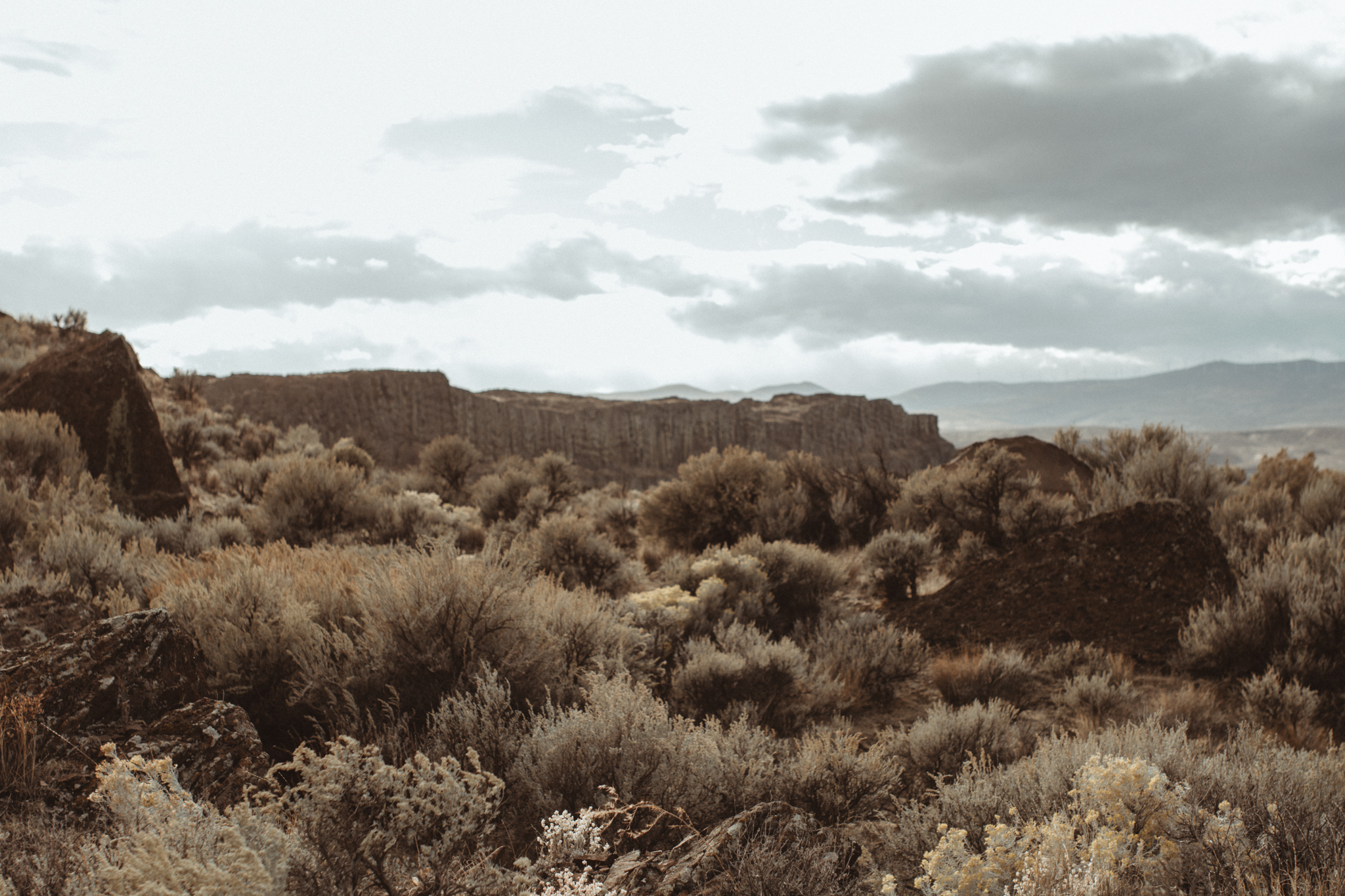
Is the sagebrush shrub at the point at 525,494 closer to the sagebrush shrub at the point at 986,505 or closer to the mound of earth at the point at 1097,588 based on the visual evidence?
the sagebrush shrub at the point at 986,505

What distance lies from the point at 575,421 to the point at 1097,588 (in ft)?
226

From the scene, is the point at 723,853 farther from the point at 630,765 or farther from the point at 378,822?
the point at 378,822

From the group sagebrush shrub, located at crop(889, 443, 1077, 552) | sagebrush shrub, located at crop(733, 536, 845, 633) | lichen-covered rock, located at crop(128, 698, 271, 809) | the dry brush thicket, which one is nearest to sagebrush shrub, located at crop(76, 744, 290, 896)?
the dry brush thicket

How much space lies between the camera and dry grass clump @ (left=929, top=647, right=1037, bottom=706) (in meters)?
5.12

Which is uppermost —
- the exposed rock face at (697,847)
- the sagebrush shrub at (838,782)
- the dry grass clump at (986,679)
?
the exposed rock face at (697,847)

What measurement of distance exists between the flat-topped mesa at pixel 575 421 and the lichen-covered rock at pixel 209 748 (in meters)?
45.8

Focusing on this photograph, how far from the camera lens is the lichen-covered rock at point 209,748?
2.53m

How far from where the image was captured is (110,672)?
3.04 meters

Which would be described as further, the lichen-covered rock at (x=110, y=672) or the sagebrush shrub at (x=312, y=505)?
the sagebrush shrub at (x=312, y=505)

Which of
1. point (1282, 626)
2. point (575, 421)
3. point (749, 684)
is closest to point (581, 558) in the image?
point (749, 684)

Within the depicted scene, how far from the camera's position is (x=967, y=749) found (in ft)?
12.5

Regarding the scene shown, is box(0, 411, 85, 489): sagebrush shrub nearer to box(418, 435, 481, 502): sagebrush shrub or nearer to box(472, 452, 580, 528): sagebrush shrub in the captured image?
box(472, 452, 580, 528): sagebrush shrub

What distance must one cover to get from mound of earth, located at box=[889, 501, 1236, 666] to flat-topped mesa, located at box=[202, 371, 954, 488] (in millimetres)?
43570

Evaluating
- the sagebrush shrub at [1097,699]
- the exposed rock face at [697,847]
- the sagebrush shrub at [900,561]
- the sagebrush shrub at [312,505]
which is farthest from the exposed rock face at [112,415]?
the sagebrush shrub at [1097,699]
